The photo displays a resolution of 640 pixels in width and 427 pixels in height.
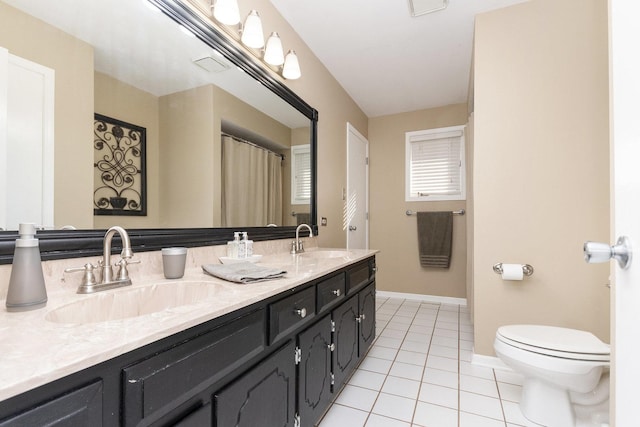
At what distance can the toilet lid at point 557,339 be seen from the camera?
1.38 metres

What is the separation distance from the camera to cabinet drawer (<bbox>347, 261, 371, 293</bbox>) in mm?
1755

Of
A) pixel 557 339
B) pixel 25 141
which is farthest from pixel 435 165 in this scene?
pixel 25 141

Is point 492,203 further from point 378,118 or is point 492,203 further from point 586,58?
point 378,118

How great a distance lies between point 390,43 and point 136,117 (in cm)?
206

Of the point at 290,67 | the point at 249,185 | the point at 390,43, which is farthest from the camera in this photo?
the point at 390,43

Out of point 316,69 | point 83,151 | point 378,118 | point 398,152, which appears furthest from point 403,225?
point 83,151

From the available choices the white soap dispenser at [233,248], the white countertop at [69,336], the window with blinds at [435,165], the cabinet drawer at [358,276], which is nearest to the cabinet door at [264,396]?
the white countertop at [69,336]

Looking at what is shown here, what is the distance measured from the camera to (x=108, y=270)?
94cm

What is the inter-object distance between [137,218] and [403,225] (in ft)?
10.6

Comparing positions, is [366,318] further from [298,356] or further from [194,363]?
[194,363]

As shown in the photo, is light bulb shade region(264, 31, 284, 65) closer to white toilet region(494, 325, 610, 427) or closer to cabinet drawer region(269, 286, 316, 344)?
cabinet drawer region(269, 286, 316, 344)

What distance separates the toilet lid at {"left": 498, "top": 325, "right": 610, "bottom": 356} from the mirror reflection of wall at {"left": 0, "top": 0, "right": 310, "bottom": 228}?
165 cm

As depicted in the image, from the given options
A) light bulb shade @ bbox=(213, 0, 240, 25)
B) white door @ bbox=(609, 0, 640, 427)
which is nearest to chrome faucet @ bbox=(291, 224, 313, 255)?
Answer: light bulb shade @ bbox=(213, 0, 240, 25)

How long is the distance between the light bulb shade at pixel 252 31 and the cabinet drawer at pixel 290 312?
4.50ft
